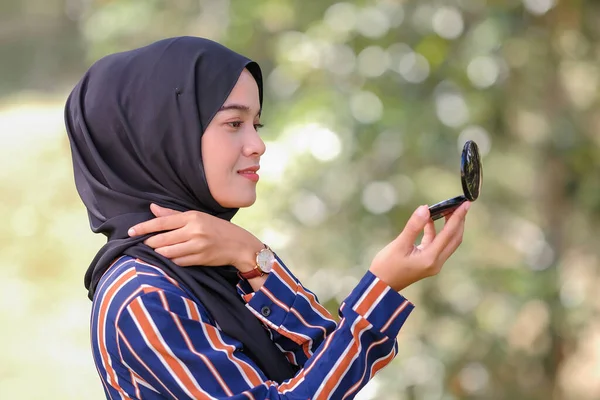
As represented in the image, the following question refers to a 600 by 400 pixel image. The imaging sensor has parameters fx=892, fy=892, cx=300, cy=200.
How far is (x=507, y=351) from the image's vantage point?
12.5 feet

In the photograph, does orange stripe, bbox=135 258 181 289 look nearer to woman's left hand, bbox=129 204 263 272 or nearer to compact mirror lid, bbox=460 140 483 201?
woman's left hand, bbox=129 204 263 272

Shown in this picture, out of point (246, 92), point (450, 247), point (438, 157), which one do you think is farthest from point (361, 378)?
point (438, 157)

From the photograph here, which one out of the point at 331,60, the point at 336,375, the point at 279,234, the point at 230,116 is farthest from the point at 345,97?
the point at 336,375

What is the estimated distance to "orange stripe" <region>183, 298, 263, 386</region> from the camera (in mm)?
1209

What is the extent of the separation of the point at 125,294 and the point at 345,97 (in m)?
2.23

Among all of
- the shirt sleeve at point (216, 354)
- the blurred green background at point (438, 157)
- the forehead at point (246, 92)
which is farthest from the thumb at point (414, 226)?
the blurred green background at point (438, 157)

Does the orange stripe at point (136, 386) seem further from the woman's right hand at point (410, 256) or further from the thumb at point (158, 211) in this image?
the woman's right hand at point (410, 256)

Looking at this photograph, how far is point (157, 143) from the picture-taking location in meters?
1.35

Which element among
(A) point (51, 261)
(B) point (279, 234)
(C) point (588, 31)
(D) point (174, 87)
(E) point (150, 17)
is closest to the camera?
(D) point (174, 87)

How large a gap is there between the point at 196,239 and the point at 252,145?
6.8 inches

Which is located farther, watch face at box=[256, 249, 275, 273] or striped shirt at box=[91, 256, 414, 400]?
watch face at box=[256, 249, 275, 273]

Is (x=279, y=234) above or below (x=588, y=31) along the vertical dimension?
below

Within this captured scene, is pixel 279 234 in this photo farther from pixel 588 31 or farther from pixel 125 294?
pixel 125 294

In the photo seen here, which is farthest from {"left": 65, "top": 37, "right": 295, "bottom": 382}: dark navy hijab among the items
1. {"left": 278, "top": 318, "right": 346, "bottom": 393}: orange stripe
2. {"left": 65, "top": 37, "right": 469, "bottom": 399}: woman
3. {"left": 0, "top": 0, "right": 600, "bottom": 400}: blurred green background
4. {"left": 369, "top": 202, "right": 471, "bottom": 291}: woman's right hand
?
{"left": 0, "top": 0, "right": 600, "bottom": 400}: blurred green background
